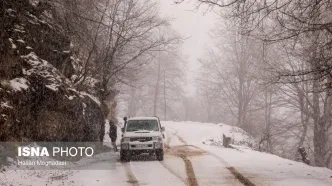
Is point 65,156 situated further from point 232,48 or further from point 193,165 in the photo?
point 232,48

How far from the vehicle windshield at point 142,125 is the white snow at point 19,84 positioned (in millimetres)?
5949

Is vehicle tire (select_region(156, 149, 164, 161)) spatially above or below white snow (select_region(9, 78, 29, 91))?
below

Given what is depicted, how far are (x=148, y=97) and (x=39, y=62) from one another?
4535cm

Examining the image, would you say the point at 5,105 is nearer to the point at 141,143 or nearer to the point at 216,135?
the point at 141,143

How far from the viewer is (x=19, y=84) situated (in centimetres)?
1404

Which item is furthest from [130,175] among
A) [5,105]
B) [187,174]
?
[5,105]

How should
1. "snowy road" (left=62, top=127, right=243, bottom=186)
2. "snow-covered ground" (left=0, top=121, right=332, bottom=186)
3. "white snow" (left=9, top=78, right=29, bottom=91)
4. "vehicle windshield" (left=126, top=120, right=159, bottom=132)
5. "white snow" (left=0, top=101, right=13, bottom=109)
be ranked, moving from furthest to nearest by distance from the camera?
1. "vehicle windshield" (left=126, top=120, right=159, bottom=132)
2. "white snow" (left=9, top=78, right=29, bottom=91)
3. "white snow" (left=0, top=101, right=13, bottom=109)
4. "snowy road" (left=62, top=127, right=243, bottom=186)
5. "snow-covered ground" (left=0, top=121, right=332, bottom=186)

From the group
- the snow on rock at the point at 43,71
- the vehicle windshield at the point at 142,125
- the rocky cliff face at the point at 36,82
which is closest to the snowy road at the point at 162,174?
the vehicle windshield at the point at 142,125

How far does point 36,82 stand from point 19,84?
3.33 feet

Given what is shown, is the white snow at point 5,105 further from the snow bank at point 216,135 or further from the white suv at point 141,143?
the snow bank at point 216,135

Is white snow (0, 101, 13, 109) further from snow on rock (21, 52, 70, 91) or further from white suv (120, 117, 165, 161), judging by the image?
white suv (120, 117, 165, 161)

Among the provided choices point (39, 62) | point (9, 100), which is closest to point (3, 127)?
point (9, 100)

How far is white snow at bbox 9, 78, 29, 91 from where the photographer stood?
13730 millimetres

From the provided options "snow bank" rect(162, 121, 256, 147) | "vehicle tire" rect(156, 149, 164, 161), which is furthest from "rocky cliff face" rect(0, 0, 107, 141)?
"snow bank" rect(162, 121, 256, 147)
